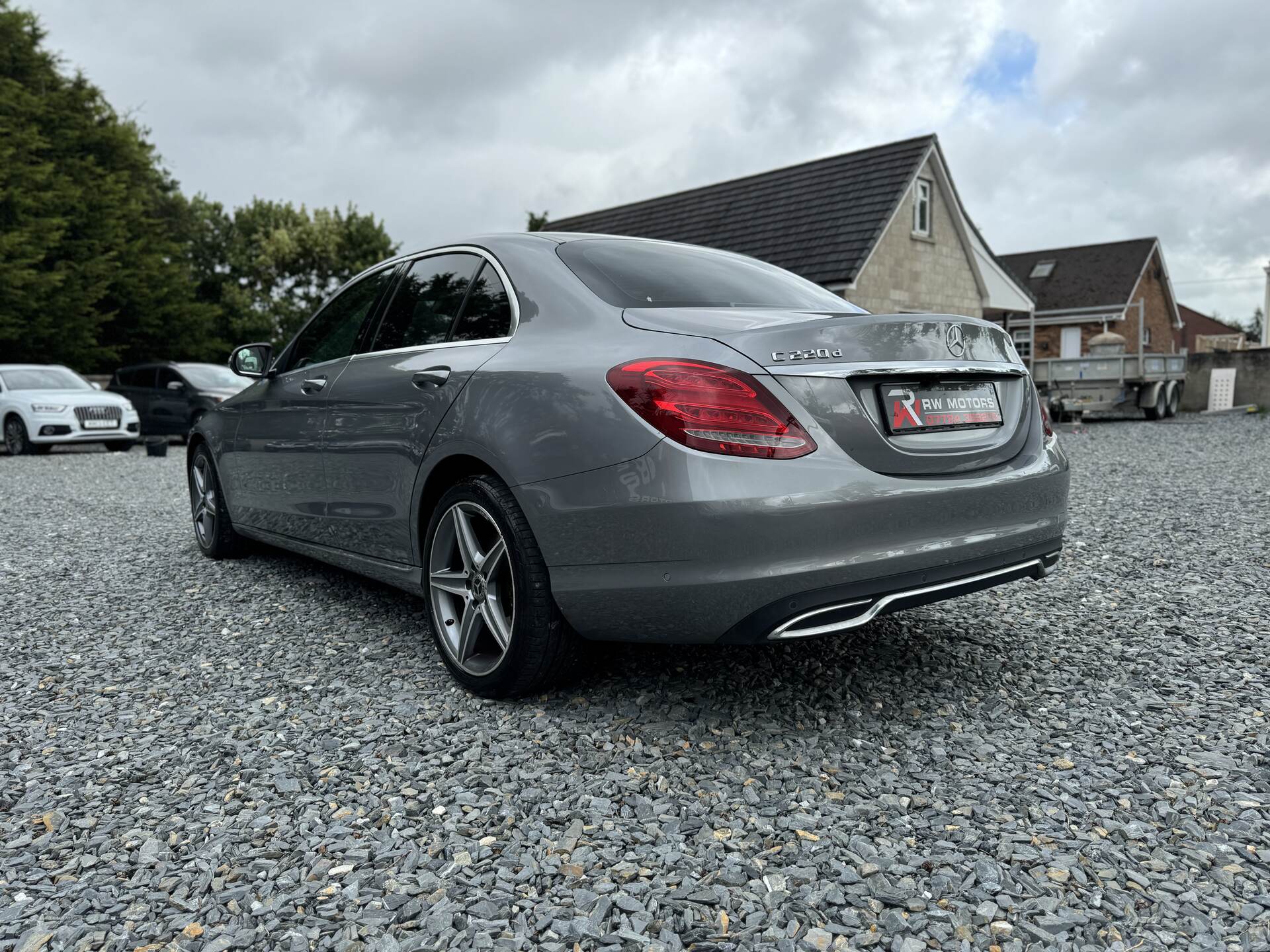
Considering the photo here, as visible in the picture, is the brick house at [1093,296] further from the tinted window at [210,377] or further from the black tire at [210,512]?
the black tire at [210,512]

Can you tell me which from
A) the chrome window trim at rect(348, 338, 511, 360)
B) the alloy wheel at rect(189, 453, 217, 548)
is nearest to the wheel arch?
the chrome window trim at rect(348, 338, 511, 360)

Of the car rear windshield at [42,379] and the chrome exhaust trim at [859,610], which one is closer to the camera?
the chrome exhaust trim at [859,610]

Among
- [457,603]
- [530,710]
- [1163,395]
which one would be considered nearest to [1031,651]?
[530,710]

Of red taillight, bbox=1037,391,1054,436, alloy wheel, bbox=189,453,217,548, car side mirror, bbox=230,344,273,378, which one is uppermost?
car side mirror, bbox=230,344,273,378

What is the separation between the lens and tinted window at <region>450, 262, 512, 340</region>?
3393 mm

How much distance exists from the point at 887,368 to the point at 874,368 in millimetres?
48

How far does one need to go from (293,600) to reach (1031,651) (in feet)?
11.3

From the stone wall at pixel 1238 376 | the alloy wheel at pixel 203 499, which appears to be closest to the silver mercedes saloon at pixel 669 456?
the alloy wheel at pixel 203 499

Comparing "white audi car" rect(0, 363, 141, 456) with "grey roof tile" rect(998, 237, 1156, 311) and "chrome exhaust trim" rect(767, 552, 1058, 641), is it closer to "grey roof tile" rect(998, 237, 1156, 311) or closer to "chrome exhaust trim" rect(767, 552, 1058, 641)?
"chrome exhaust trim" rect(767, 552, 1058, 641)

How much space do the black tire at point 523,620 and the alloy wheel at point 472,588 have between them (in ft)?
0.12

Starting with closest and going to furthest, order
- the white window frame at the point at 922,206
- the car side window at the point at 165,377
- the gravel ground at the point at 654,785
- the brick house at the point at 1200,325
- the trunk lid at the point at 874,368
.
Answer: the gravel ground at the point at 654,785
the trunk lid at the point at 874,368
the car side window at the point at 165,377
the white window frame at the point at 922,206
the brick house at the point at 1200,325

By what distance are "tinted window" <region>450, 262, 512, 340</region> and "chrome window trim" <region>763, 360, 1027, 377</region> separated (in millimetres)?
1070

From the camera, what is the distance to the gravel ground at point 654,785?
2.08m

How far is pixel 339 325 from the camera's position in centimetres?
453
